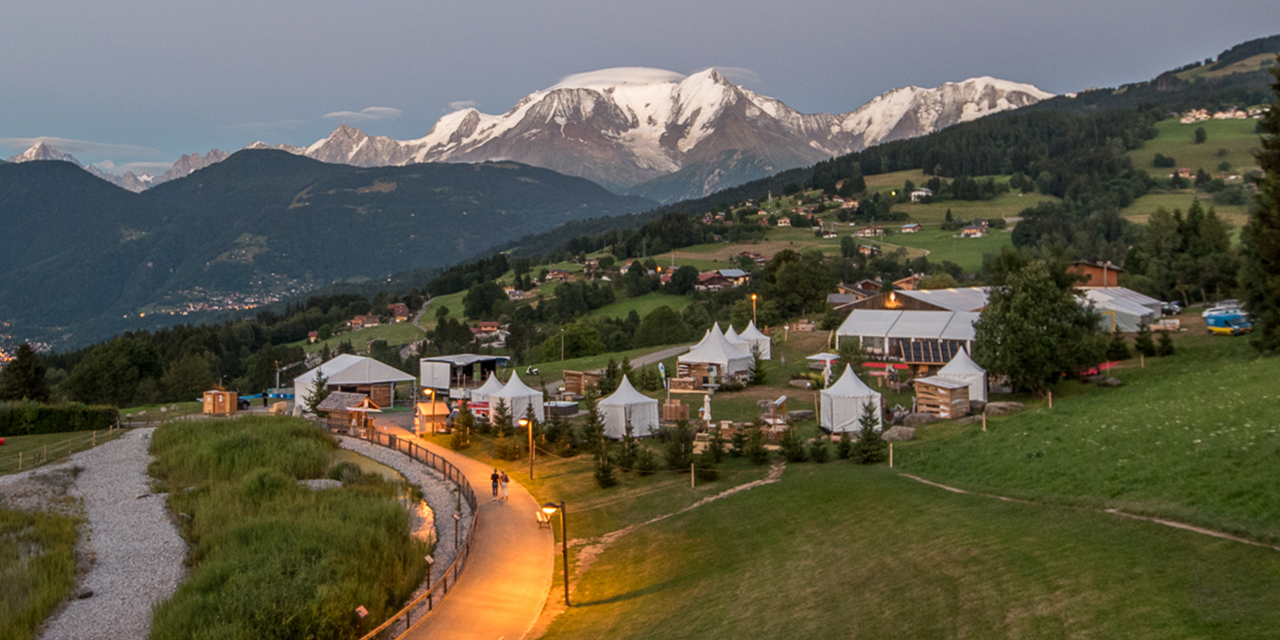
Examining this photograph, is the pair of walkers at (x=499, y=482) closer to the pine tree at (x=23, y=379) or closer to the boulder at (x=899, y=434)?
the boulder at (x=899, y=434)

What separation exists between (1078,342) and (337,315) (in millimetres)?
116159

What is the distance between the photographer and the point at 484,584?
1797cm

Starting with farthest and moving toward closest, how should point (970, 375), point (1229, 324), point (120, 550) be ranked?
point (1229, 324) < point (970, 375) < point (120, 550)

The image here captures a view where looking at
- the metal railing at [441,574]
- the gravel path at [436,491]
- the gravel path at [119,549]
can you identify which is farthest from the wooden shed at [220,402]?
the gravel path at [436,491]

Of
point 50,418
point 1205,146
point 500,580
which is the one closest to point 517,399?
point 500,580

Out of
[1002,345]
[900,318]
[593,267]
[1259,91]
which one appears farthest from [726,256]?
[1259,91]

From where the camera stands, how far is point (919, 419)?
29.4m

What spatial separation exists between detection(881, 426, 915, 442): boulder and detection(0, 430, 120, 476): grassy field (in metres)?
36.1

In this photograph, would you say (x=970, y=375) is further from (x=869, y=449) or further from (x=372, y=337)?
(x=372, y=337)

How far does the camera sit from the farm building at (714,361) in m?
42.2

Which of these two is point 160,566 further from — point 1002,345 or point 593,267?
point 593,267

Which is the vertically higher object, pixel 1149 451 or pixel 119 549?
pixel 1149 451

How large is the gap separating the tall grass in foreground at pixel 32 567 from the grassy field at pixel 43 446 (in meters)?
9.90

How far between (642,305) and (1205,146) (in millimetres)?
112865
